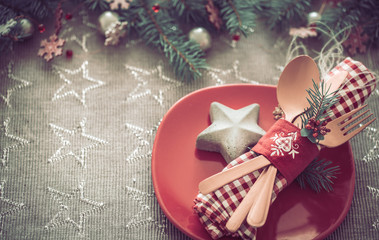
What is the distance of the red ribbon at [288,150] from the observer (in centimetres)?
54

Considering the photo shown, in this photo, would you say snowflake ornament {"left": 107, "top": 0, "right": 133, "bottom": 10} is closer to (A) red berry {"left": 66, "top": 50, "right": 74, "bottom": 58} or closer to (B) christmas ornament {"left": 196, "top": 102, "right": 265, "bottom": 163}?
(A) red berry {"left": 66, "top": 50, "right": 74, "bottom": 58}

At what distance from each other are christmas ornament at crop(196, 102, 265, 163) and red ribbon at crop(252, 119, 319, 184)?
0.05 m

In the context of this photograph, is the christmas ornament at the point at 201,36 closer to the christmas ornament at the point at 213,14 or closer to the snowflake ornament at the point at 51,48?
the christmas ornament at the point at 213,14

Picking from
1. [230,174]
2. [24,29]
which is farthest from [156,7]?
[230,174]

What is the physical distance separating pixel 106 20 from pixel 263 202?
538mm

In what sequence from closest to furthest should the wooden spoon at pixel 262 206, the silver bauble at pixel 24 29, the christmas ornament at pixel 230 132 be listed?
the wooden spoon at pixel 262 206
the christmas ornament at pixel 230 132
the silver bauble at pixel 24 29

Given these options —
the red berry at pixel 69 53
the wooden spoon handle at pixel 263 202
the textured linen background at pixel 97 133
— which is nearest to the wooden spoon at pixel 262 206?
the wooden spoon handle at pixel 263 202

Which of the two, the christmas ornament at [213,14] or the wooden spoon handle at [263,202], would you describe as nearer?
the wooden spoon handle at [263,202]

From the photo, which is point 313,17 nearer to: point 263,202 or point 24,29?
point 263,202

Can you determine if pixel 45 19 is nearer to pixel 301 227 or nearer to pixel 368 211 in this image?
pixel 301 227

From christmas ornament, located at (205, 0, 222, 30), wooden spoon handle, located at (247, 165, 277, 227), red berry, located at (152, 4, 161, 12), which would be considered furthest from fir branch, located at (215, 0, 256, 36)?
wooden spoon handle, located at (247, 165, 277, 227)

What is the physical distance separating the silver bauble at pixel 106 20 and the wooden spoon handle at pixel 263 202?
0.49 metres

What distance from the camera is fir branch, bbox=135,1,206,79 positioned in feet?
2.43

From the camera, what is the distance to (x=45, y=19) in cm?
80
